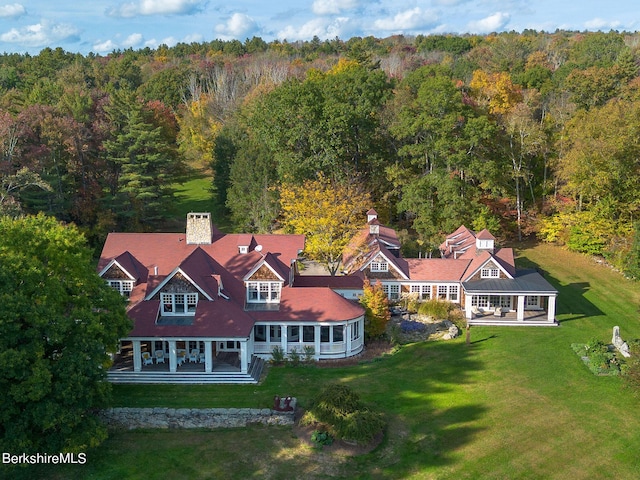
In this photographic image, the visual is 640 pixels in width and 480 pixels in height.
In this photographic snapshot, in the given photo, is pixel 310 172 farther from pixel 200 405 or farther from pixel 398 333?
pixel 200 405

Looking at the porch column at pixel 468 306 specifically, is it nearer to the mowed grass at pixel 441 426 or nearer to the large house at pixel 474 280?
the large house at pixel 474 280

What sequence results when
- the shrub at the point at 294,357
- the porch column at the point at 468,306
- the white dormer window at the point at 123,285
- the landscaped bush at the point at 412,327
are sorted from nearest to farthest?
the shrub at the point at 294,357 → the white dormer window at the point at 123,285 → the landscaped bush at the point at 412,327 → the porch column at the point at 468,306

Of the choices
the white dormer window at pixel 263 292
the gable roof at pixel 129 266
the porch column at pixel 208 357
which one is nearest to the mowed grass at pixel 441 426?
the porch column at pixel 208 357

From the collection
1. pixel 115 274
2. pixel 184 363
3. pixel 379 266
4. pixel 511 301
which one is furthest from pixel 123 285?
pixel 511 301

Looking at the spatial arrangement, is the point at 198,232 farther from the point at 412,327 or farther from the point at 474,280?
the point at 474,280

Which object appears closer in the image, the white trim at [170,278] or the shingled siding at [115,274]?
the white trim at [170,278]

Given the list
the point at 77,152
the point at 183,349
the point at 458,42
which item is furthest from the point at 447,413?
the point at 458,42
